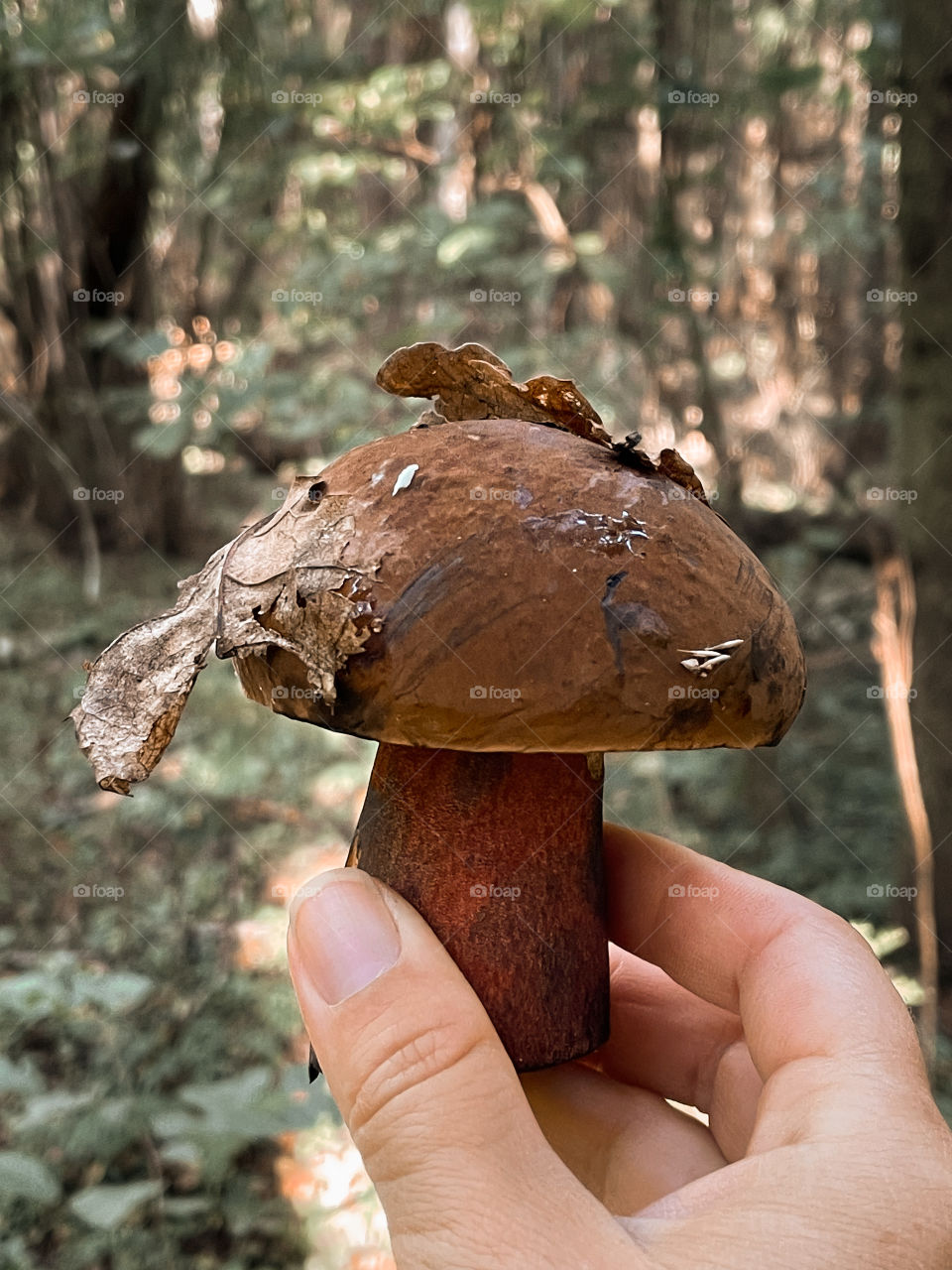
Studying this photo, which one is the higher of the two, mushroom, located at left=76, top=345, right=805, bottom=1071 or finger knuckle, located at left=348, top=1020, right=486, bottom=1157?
mushroom, located at left=76, top=345, right=805, bottom=1071

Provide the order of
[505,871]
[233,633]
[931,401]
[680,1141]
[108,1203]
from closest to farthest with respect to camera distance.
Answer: [233,633]
[505,871]
[680,1141]
[108,1203]
[931,401]

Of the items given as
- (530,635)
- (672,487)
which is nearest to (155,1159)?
(530,635)

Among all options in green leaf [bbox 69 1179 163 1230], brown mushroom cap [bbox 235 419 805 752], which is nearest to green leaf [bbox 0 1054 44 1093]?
green leaf [bbox 69 1179 163 1230]

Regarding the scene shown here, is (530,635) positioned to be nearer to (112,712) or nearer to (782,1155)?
(112,712)

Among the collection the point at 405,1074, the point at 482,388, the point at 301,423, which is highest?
the point at 482,388

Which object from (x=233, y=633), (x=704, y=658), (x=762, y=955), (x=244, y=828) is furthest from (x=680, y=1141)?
(x=244, y=828)

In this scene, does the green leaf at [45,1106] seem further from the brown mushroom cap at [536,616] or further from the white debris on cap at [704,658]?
the white debris on cap at [704,658]

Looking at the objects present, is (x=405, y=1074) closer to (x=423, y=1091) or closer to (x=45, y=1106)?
(x=423, y=1091)

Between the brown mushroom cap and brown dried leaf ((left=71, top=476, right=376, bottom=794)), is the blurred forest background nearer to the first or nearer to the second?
brown dried leaf ((left=71, top=476, right=376, bottom=794))
